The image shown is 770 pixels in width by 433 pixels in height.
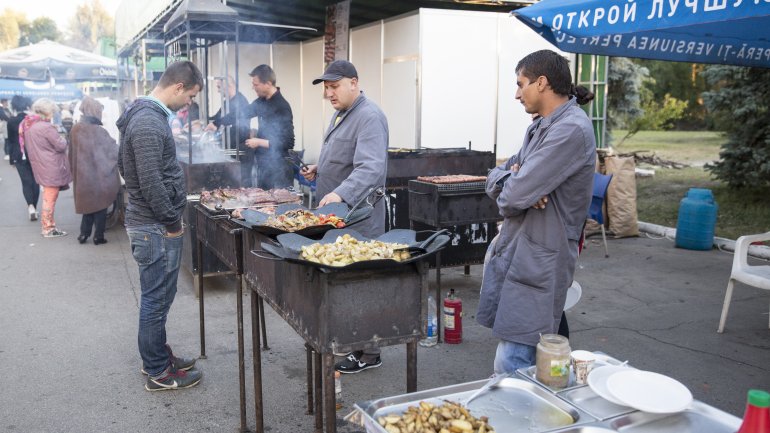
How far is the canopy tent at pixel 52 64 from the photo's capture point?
1639 centimetres

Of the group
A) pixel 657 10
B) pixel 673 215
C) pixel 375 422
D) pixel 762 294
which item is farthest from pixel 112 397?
pixel 673 215

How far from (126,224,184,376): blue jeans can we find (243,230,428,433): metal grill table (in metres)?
1.49

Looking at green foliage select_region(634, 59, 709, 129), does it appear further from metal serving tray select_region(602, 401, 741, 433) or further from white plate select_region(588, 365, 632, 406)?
metal serving tray select_region(602, 401, 741, 433)

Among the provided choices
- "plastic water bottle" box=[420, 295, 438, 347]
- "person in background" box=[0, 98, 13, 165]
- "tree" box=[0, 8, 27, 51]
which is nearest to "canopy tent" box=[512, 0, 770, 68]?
"plastic water bottle" box=[420, 295, 438, 347]

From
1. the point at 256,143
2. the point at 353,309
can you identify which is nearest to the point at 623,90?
the point at 256,143

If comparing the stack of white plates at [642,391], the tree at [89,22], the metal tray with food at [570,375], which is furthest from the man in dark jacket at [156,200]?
the tree at [89,22]

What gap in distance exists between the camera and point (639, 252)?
8.56 metres

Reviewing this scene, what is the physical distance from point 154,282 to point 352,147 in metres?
1.63

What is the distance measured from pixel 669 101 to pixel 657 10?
1871 centimetres

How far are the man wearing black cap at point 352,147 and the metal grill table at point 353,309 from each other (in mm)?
1246

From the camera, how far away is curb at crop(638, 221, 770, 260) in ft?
26.7

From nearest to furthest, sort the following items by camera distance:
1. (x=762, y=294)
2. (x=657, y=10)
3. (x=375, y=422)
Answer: (x=375, y=422) → (x=657, y=10) → (x=762, y=294)

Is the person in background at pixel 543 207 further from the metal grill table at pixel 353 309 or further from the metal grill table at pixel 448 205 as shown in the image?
the metal grill table at pixel 448 205

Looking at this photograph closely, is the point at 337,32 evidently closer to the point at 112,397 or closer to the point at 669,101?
the point at 112,397
